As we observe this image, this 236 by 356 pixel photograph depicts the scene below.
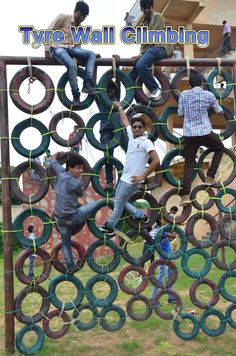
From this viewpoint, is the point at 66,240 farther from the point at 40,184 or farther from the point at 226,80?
the point at 226,80

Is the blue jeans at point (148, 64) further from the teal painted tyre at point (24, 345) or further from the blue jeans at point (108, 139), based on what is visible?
the teal painted tyre at point (24, 345)

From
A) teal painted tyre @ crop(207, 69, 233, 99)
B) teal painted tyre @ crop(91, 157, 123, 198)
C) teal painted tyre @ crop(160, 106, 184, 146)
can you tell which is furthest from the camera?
teal painted tyre @ crop(207, 69, 233, 99)

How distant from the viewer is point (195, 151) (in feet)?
13.8

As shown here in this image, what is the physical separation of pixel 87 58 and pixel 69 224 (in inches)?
64.8

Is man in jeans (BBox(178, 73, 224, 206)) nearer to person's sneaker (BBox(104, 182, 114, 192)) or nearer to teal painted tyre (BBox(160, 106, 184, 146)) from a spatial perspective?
teal painted tyre (BBox(160, 106, 184, 146))

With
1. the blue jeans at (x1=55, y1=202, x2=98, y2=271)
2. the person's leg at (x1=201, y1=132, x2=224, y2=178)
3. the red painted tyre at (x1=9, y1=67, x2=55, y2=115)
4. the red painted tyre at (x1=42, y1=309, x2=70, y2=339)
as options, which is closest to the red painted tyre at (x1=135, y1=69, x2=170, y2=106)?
the person's leg at (x1=201, y1=132, x2=224, y2=178)

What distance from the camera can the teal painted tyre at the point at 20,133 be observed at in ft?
13.5

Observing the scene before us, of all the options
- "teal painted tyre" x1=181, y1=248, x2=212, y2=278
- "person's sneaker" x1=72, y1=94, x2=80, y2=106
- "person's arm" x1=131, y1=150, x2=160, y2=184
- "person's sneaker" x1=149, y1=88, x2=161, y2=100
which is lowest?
"teal painted tyre" x1=181, y1=248, x2=212, y2=278

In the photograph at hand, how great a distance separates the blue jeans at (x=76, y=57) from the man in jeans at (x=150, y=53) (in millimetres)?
483

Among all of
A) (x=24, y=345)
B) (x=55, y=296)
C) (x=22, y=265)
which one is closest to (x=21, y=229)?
(x=22, y=265)

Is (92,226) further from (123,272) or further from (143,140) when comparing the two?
(143,140)

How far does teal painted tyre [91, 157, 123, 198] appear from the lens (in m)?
4.17

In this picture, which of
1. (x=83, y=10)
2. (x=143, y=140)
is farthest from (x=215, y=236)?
(x=83, y=10)

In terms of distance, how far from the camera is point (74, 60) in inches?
163
